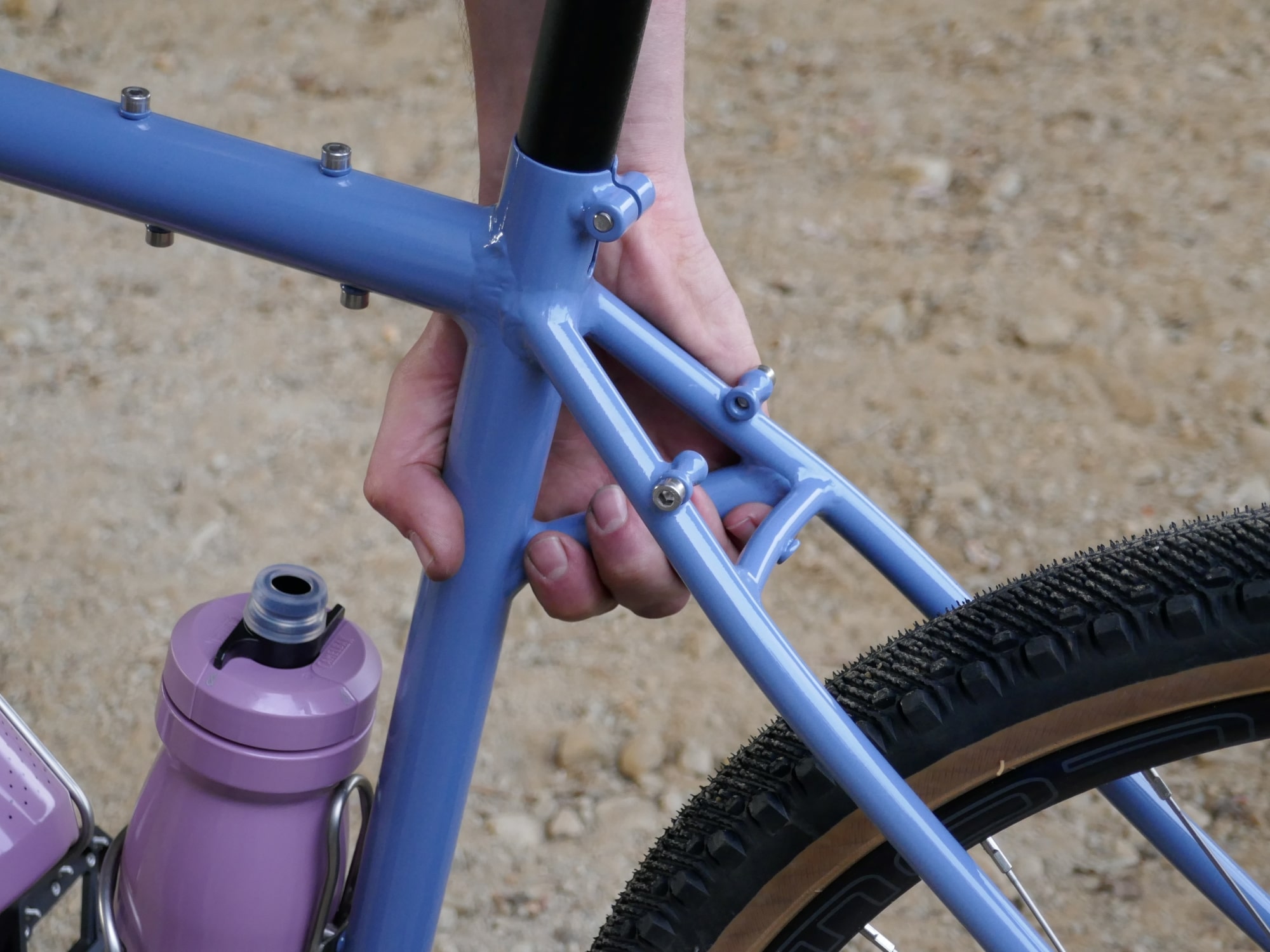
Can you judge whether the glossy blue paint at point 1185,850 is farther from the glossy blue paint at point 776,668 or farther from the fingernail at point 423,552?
the fingernail at point 423,552

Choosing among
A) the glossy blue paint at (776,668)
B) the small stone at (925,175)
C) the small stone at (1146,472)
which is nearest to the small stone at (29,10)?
the small stone at (925,175)

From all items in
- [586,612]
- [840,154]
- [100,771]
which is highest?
[840,154]

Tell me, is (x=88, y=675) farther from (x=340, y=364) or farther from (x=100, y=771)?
(x=340, y=364)

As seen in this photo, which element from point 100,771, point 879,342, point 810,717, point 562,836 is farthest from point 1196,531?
point 879,342

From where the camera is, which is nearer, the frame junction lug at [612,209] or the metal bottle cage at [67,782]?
Answer: the frame junction lug at [612,209]

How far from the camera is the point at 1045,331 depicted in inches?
75.5

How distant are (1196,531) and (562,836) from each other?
90 cm

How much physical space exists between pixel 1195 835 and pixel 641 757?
0.81 m

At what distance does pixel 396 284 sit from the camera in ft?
1.99

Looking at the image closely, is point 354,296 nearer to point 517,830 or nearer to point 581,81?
point 581,81

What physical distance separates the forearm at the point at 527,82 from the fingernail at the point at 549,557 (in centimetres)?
20

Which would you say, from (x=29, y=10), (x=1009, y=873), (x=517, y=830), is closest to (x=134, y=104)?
(x=1009, y=873)

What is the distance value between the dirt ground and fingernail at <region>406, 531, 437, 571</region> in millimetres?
720

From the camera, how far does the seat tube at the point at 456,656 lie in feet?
2.08
